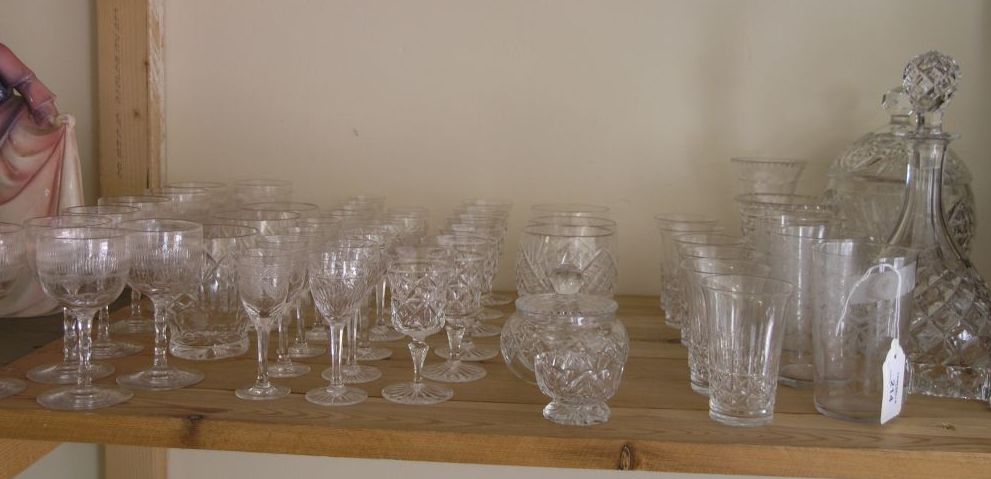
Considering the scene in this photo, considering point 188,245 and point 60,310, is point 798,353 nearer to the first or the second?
point 188,245

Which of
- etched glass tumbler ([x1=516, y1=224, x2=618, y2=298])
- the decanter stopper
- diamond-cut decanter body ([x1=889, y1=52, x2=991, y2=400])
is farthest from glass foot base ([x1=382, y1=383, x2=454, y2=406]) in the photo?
the decanter stopper

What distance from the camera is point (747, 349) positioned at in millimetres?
1088

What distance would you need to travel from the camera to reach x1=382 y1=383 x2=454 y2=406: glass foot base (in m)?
1.14

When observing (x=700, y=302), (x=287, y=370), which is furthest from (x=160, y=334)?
(x=700, y=302)

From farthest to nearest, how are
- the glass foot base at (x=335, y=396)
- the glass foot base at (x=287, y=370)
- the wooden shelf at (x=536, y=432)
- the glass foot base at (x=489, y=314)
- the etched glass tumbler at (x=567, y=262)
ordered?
the glass foot base at (x=489, y=314) < the etched glass tumbler at (x=567, y=262) < the glass foot base at (x=287, y=370) < the glass foot base at (x=335, y=396) < the wooden shelf at (x=536, y=432)

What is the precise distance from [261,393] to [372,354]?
0.20m

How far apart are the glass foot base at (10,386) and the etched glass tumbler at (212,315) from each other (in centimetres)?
20

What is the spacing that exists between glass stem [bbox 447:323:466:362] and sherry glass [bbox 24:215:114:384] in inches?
16.2

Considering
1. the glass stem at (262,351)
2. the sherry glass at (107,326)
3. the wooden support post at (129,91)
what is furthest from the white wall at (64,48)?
the glass stem at (262,351)

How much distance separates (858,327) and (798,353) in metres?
0.17

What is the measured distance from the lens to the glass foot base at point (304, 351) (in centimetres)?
132

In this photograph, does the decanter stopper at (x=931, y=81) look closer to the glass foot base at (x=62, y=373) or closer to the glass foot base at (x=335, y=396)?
the glass foot base at (x=335, y=396)

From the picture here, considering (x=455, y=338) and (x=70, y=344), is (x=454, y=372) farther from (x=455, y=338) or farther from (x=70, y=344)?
(x=70, y=344)

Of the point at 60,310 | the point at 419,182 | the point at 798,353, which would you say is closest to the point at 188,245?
the point at 60,310
